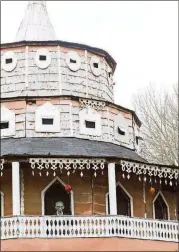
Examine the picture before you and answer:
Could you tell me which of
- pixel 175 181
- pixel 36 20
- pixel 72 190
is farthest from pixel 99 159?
pixel 36 20

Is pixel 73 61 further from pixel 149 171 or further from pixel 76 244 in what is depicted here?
pixel 76 244

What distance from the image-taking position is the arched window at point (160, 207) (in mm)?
31141

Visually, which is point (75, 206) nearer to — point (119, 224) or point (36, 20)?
point (119, 224)

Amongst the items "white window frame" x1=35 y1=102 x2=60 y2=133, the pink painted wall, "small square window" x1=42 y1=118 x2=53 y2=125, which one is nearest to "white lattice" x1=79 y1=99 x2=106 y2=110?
"white window frame" x1=35 y1=102 x2=60 y2=133

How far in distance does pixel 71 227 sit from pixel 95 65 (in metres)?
10.2

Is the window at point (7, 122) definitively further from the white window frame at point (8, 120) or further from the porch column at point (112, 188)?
the porch column at point (112, 188)

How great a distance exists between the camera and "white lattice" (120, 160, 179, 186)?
27.3m

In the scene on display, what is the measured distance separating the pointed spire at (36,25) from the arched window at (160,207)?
9799 millimetres

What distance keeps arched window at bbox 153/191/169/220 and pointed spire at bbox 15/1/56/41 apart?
9.80 metres

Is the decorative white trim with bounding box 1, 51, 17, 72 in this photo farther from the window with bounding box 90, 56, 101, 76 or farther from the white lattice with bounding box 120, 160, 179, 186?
the white lattice with bounding box 120, 160, 179, 186

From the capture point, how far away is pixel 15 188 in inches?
1030

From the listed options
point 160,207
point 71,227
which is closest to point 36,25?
point 160,207

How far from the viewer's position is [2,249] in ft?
82.3

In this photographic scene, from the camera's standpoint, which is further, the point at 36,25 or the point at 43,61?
the point at 36,25
